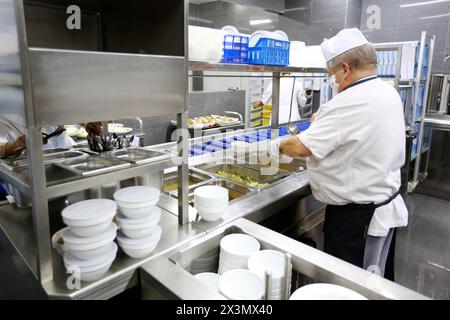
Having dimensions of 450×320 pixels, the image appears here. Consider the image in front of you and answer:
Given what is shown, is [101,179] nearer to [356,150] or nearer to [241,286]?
[241,286]

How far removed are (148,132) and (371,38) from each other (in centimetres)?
407

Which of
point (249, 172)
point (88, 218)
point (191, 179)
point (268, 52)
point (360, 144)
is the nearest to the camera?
point (88, 218)

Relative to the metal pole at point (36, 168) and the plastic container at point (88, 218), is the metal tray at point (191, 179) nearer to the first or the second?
the plastic container at point (88, 218)

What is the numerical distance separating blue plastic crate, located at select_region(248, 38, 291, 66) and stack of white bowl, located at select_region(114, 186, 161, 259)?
1.22 m

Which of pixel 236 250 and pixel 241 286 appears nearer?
pixel 241 286

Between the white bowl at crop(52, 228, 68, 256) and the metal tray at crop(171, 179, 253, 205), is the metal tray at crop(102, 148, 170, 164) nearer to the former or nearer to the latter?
the white bowl at crop(52, 228, 68, 256)

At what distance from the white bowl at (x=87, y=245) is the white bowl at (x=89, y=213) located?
5 centimetres

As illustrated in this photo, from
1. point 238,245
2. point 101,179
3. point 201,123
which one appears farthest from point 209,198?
point 201,123

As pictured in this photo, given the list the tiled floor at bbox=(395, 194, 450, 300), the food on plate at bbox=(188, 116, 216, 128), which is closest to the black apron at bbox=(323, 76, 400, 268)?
the tiled floor at bbox=(395, 194, 450, 300)

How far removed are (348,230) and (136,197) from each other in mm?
1240

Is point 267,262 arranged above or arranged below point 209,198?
below

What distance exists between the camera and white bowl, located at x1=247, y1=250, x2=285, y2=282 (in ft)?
3.88

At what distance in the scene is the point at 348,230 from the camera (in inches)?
71.0
